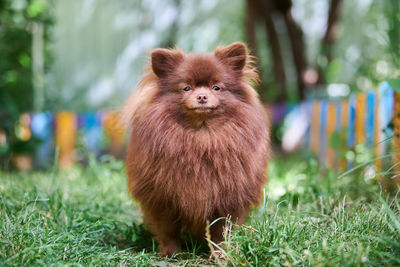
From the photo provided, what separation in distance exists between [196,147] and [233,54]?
Answer: 0.82 m

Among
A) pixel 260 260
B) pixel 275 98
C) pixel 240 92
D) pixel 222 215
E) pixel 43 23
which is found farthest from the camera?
pixel 275 98

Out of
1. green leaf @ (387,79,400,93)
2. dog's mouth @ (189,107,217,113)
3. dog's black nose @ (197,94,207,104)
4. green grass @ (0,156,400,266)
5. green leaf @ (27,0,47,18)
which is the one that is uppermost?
green leaf @ (27,0,47,18)

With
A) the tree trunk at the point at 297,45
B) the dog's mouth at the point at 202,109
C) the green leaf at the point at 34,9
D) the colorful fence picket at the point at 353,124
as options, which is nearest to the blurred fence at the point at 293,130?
the colorful fence picket at the point at 353,124

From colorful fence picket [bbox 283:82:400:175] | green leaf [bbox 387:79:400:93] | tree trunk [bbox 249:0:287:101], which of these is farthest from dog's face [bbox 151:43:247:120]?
tree trunk [bbox 249:0:287:101]

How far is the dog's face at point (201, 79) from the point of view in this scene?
2621 mm

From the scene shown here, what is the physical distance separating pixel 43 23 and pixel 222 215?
5.97m

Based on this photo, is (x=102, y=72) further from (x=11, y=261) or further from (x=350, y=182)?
(x=11, y=261)

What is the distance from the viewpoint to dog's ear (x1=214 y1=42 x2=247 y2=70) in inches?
112

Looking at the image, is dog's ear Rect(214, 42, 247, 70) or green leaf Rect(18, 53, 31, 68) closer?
dog's ear Rect(214, 42, 247, 70)

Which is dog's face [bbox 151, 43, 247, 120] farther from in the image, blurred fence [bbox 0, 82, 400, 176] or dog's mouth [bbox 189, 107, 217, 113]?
blurred fence [bbox 0, 82, 400, 176]

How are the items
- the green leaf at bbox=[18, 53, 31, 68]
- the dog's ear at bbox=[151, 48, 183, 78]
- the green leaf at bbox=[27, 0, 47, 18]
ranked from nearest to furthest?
the dog's ear at bbox=[151, 48, 183, 78]
the green leaf at bbox=[27, 0, 47, 18]
the green leaf at bbox=[18, 53, 31, 68]

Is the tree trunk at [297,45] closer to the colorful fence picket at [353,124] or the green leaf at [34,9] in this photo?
the colorful fence picket at [353,124]

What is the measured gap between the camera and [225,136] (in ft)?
8.63

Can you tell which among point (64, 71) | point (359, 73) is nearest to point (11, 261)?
point (359, 73)
